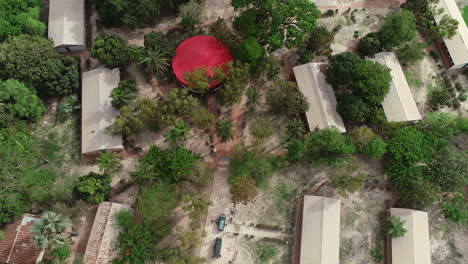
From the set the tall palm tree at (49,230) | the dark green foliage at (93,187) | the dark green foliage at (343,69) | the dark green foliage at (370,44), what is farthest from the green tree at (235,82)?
the tall palm tree at (49,230)

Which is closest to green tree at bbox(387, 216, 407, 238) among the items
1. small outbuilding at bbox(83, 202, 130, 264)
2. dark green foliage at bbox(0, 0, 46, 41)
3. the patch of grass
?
small outbuilding at bbox(83, 202, 130, 264)

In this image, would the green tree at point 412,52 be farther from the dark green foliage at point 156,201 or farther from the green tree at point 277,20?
the dark green foliage at point 156,201

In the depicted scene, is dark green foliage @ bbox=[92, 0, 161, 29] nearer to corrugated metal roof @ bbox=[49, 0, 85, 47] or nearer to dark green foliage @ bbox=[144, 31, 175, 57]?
corrugated metal roof @ bbox=[49, 0, 85, 47]

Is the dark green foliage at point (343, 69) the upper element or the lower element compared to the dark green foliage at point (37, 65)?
upper

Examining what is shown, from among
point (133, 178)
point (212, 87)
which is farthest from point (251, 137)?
point (133, 178)

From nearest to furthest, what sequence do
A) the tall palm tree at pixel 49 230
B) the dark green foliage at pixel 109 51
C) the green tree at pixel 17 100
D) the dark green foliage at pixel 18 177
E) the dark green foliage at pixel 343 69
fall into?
the tall palm tree at pixel 49 230
the dark green foliage at pixel 18 177
the green tree at pixel 17 100
the dark green foliage at pixel 343 69
the dark green foliage at pixel 109 51

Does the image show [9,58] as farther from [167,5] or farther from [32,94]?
[167,5]
